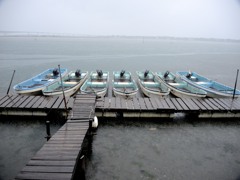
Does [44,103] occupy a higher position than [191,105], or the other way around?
[191,105]

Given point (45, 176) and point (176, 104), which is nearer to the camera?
point (45, 176)

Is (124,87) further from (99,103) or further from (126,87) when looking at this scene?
(99,103)

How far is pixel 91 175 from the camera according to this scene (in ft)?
26.7

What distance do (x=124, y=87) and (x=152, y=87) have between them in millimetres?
3870

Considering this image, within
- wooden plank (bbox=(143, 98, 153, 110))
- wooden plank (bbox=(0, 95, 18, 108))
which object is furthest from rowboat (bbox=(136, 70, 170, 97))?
wooden plank (bbox=(0, 95, 18, 108))

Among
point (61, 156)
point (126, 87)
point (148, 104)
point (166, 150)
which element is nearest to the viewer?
point (61, 156)

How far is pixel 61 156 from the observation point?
633 cm

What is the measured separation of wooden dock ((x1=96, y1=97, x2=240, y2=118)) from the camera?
1272cm

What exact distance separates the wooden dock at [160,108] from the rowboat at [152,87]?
126 inches

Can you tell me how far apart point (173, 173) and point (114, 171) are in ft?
9.77

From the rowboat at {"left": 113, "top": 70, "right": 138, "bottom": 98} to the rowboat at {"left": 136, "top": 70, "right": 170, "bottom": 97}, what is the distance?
1.21m

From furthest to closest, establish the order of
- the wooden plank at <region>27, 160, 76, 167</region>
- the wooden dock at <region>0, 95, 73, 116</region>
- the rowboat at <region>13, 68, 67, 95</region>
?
the rowboat at <region>13, 68, 67, 95</region> < the wooden dock at <region>0, 95, 73, 116</region> < the wooden plank at <region>27, 160, 76, 167</region>

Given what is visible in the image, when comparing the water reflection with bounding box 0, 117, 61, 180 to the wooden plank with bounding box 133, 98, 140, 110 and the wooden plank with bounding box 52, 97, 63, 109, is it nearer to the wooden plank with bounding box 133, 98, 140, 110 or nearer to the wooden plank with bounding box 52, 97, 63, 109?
the wooden plank with bounding box 52, 97, 63, 109

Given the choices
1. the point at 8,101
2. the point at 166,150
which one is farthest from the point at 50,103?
the point at 166,150
